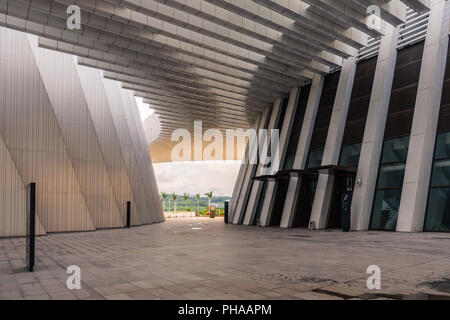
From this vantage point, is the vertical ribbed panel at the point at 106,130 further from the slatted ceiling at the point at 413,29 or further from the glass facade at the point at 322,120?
the slatted ceiling at the point at 413,29

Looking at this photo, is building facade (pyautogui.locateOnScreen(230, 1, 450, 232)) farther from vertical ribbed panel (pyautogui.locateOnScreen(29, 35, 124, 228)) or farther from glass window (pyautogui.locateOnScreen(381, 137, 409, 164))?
vertical ribbed panel (pyautogui.locateOnScreen(29, 35, 124, 228))

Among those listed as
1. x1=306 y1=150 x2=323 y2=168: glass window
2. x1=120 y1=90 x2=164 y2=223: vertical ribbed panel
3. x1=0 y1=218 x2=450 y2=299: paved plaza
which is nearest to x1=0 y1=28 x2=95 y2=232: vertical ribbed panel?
x1=120 y1=90 x2=164 y2=223: vertical ribbed panel

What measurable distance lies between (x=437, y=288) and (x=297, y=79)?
18675 mm

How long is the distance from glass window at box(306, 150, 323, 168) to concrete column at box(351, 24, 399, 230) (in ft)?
10.4

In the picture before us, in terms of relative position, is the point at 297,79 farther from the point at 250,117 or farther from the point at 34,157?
the point at 34,157

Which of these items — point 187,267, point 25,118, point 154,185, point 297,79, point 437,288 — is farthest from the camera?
point 154,185

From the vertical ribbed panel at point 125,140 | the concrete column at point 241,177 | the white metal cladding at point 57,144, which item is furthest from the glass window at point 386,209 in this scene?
the vertical ribbed panel at point 125,140

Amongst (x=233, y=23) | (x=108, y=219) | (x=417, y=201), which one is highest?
(x=233, y=23)

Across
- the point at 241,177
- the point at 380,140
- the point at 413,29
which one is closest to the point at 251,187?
the point at 241,177

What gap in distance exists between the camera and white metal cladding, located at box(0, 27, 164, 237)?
16.4m

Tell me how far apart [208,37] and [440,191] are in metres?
11.9

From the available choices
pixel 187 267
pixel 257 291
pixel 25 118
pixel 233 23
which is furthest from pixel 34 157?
pixel 257 291

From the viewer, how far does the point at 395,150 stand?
55.1 feet

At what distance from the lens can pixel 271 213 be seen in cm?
2289
